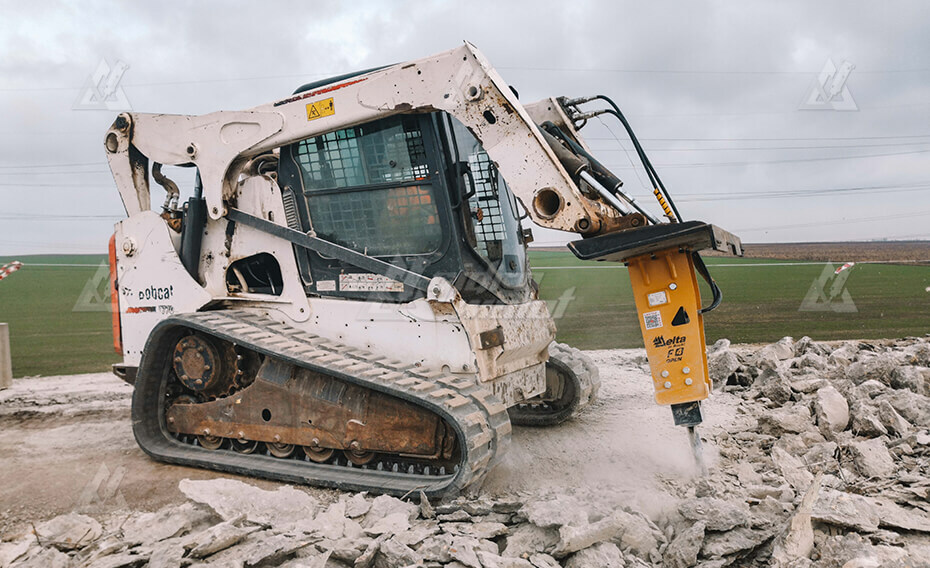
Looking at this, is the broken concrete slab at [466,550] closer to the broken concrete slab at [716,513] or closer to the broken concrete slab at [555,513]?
the broken concrete slab at [555,513]

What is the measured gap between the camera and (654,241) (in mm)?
4332

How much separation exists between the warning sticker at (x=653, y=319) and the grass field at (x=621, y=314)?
234cm

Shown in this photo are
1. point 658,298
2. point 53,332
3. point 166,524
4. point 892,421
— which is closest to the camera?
point 166,524

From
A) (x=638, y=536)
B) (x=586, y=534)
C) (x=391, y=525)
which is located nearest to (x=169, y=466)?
(x=391, y=525)

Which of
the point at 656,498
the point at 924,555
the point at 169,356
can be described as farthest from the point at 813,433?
the point at 169,356

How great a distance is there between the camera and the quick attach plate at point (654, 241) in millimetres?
4242

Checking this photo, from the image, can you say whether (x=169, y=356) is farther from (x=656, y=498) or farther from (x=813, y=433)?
(x=813, y=433)

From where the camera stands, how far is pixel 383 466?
5.09 meters

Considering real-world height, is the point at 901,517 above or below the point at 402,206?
below

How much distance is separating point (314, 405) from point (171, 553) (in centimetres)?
186

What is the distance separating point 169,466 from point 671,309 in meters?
4.30

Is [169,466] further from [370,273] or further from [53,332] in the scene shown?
[53,332]

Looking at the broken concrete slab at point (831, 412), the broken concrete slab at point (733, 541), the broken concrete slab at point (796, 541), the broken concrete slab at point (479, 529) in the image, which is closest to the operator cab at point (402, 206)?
the broken concrete slab at point (479, 529)

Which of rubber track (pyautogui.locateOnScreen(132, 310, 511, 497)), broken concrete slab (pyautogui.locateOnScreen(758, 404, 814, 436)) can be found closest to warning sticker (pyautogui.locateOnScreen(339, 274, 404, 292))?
rubber track (pyautogui.locateOnScreen(132, 310, 511, 497))
